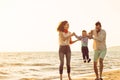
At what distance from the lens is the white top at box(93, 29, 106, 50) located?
13977 millimetres

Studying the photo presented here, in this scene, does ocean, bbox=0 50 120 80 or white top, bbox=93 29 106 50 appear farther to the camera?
ocean, bbox=0 50 120 80

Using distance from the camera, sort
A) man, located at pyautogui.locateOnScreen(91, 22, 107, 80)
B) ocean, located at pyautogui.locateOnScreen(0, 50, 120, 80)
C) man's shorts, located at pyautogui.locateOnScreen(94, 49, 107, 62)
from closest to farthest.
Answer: man, located at pyautogui.locateOnScreen(91, 22, 107, 80) < man's shorts, located at pyautogui.locateOnScreen(94, 49, 107, 62) < ocean, located at pyautogui.locateOnScreen(0, 50, 120, 80)

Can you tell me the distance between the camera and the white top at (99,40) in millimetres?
13977

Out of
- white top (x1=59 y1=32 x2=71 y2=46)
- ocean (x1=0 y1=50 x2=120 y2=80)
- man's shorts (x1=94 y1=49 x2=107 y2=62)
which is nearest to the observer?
white top (x1=59 y1=32 x2=71 y2=46)

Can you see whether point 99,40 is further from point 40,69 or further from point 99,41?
point 40,69

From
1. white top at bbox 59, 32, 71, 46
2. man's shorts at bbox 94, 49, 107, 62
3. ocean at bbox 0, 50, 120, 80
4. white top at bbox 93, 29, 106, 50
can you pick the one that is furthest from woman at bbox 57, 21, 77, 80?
ocean at bbox 0, 50, 120, 80

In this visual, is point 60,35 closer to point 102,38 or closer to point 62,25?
point 62,25

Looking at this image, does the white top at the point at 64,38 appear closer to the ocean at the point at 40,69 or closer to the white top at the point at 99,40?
the white top at the point at 99,40

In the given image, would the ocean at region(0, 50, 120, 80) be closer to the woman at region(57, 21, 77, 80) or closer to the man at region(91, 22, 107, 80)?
the man at region(91, 22, 107, 80)

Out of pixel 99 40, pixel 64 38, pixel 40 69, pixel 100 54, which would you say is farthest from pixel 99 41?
pixel 40 69

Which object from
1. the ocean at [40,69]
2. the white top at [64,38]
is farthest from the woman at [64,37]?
the ocean at [40,69]

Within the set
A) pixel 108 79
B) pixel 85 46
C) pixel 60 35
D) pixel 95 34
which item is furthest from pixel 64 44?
pixel 85 46

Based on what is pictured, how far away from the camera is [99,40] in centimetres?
1401

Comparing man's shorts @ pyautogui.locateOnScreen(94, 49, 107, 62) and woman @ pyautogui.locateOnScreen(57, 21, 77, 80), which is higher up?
woman @ pyautogui.locateOnScreen(57, 21, 77, 80)
